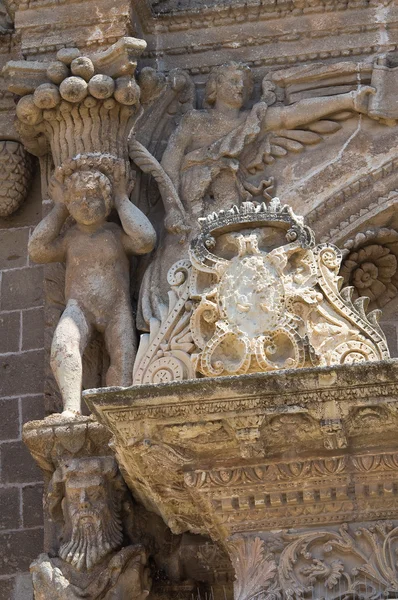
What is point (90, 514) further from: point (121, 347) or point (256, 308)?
point (256, 308)


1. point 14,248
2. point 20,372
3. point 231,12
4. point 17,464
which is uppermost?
point 231,12

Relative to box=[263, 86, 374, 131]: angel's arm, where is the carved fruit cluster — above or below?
above

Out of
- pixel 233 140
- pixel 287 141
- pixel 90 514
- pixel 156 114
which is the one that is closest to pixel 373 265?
pixel 287 141

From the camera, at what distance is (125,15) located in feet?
29.3

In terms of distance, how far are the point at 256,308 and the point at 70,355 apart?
2.91 feet

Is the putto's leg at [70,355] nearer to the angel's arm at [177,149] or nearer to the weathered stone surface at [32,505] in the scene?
the weathered stone surface at [32,505]

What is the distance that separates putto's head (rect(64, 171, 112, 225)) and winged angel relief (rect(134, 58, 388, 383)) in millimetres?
316

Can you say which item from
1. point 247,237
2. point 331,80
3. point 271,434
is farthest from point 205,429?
point 331,80

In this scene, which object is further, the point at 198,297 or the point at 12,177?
the point at 12,177

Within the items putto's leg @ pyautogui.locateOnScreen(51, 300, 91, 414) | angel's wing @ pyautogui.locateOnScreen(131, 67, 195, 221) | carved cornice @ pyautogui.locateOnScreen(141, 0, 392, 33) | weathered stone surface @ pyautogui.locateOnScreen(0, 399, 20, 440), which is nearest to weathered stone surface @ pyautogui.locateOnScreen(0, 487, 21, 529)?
weathered stone surface @ pyautogui.locateOnScreen(0, 399, 20, 440)

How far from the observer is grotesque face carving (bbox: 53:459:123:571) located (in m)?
7.88

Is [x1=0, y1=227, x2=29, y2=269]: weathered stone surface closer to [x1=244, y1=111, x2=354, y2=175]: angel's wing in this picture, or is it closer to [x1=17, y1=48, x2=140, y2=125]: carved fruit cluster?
[x1=17, y1=48, x2=140, y2=125]: carved fruit cluster

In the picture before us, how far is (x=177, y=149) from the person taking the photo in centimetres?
872

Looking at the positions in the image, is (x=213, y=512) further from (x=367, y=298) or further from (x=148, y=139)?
(x=148, y=139)
